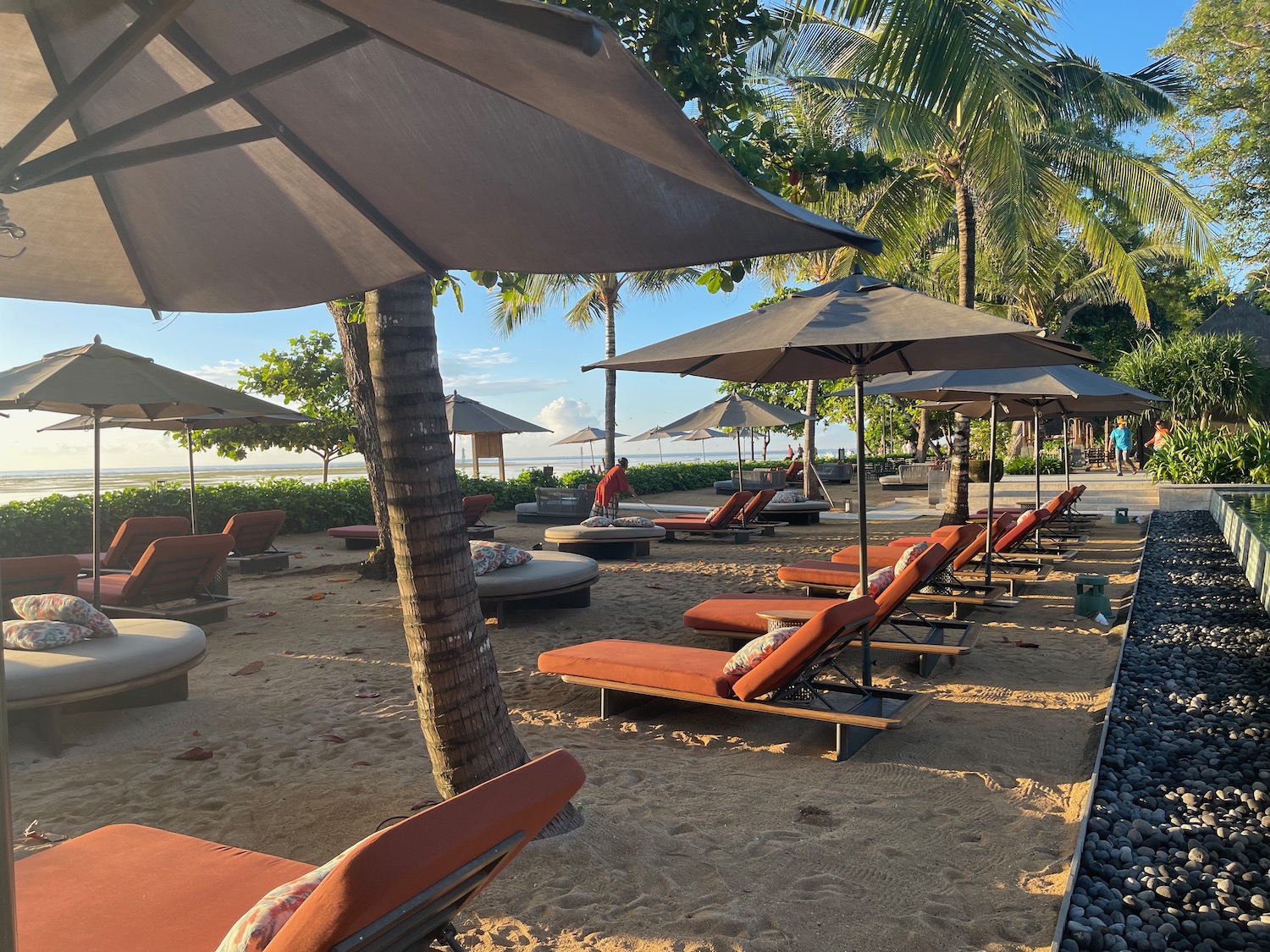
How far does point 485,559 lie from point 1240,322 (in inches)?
1536

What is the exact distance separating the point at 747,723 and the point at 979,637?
3015 mm

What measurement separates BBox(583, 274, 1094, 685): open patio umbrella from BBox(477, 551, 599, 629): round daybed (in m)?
2.49

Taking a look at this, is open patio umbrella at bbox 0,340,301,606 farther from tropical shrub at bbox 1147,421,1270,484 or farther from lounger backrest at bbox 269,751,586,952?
tropical shrub at bbox 1147,421,1270,484

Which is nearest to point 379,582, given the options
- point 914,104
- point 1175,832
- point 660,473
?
point 914,104

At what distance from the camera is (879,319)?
5.23 meters

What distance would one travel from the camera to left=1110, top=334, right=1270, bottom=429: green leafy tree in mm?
23391

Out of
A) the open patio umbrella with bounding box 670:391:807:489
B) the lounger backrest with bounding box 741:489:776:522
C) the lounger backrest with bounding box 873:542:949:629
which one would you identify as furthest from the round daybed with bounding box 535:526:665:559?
the lounger backrest with bounding box 873:542:949:629

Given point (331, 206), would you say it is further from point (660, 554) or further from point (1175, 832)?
point (660, 554)

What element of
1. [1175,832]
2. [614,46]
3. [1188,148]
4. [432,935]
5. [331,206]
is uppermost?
[1188,148]

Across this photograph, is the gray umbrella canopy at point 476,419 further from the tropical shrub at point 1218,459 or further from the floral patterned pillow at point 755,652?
the tropical shrub at point 1218,459

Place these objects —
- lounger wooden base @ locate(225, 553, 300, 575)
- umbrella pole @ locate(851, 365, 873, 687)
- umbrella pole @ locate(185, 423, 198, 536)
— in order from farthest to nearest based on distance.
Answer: lounger wooden base @ locate(225, 553, 300, 575), umbrella pole @ locate(185, 423, 198, 536), umbrella pole @ locate(851, 365, 873, 687)

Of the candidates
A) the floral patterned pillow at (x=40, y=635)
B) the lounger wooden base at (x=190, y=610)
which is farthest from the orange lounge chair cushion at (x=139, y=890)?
the lounger wooden base at (x=190, y=610)

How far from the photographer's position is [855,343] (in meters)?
5.05

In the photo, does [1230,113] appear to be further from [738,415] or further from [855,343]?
[855,343]
